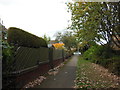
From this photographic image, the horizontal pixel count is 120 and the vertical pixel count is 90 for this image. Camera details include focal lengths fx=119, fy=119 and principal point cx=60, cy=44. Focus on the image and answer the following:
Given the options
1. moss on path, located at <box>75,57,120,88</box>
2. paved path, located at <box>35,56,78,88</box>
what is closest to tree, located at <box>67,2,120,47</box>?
moss on path, located at <box>75,57,120,88</box>

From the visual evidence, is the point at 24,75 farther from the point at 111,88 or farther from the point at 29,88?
the point at 111,88

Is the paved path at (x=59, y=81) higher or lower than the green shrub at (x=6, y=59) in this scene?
lower

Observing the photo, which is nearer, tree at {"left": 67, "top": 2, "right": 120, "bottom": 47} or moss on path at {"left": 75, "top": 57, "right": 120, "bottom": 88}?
moss on path at {"left": 75, "top": 57, "right": 120, "bottom": 88}

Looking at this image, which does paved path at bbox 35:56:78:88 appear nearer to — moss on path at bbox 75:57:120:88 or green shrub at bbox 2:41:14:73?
moss on path at bbox 75:57:120:88

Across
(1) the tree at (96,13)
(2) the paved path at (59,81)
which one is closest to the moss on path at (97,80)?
(2) the paved path at (59,81)

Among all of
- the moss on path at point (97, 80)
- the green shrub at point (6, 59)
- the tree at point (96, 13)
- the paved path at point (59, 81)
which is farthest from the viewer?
the tree at point (96, 13)

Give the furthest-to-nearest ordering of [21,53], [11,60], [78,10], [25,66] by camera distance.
→ [78,10]
[25,66]
[21,53]
[11,60]

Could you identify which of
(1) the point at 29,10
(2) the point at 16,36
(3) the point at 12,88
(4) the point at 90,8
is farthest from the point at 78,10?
(3) the point at 12,88

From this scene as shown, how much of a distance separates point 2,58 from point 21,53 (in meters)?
1.23

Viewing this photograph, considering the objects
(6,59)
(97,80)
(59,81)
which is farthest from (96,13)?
(6,59)

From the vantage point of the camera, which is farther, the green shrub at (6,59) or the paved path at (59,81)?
the paved path at (59,81)

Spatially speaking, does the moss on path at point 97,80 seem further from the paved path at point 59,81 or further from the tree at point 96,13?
the tree at point 96,13

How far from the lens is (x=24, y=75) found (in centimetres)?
500

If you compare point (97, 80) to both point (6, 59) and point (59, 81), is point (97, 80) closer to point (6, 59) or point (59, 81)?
point (59, 81)
